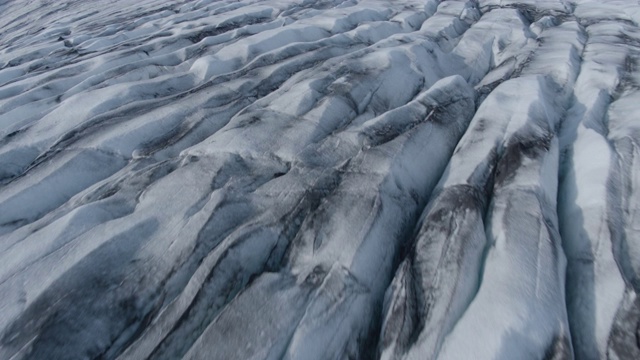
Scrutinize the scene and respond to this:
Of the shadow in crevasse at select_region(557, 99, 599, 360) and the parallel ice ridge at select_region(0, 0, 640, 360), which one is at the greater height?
the parallel ice ridge at select_region(0, 0, 640, 360)

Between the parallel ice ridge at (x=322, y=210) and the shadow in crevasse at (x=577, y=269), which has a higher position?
the parallel ice ridge at (x=322, y=210)

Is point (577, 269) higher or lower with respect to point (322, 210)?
lower

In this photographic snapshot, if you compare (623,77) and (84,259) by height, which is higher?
(84,259)

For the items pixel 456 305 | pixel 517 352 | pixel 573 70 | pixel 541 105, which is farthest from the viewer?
pixel 573 70

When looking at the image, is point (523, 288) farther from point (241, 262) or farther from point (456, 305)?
point (241, 262)

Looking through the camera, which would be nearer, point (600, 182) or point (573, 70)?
point (600, 182)

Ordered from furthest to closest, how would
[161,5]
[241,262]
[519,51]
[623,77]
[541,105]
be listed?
[161,5] → [519,51] → [623,77] → [541,105] → [241,262]

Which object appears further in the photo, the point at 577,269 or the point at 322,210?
the point at 322,210

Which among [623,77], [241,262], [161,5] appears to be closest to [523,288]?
[241,262]
